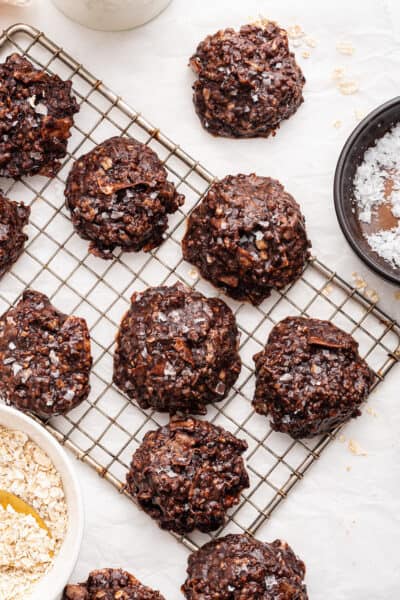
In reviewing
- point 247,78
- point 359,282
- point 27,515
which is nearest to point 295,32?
point 247,78

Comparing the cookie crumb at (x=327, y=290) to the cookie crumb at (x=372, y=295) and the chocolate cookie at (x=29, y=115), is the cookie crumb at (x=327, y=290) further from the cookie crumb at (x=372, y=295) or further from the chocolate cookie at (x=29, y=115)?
the chocolate cookie at (x=29, y=115)

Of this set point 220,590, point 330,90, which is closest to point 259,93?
point 330,90

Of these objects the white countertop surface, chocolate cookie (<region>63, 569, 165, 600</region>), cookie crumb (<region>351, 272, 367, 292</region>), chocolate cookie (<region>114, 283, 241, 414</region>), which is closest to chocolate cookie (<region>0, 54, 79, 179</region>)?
the white countertop surface

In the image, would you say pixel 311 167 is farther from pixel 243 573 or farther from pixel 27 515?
pixel 27 515

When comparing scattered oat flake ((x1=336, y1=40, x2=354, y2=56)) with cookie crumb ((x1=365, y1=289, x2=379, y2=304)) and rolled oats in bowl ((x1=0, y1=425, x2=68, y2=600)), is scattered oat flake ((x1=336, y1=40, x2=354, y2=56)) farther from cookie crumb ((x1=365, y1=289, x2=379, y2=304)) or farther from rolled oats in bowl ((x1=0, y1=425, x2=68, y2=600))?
rolled oats in bowl ((x1=0, y1=425, x2=68, y2=600))

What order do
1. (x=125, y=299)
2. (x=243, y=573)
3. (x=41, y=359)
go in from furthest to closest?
(x=125, y=299) < (x=41, y=359) < (x=243, y=573)

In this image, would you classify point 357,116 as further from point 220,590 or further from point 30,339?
point 220,590

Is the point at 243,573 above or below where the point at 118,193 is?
below

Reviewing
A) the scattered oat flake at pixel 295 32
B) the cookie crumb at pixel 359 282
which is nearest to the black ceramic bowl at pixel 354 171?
the cookie crumb at pixel 359 282
